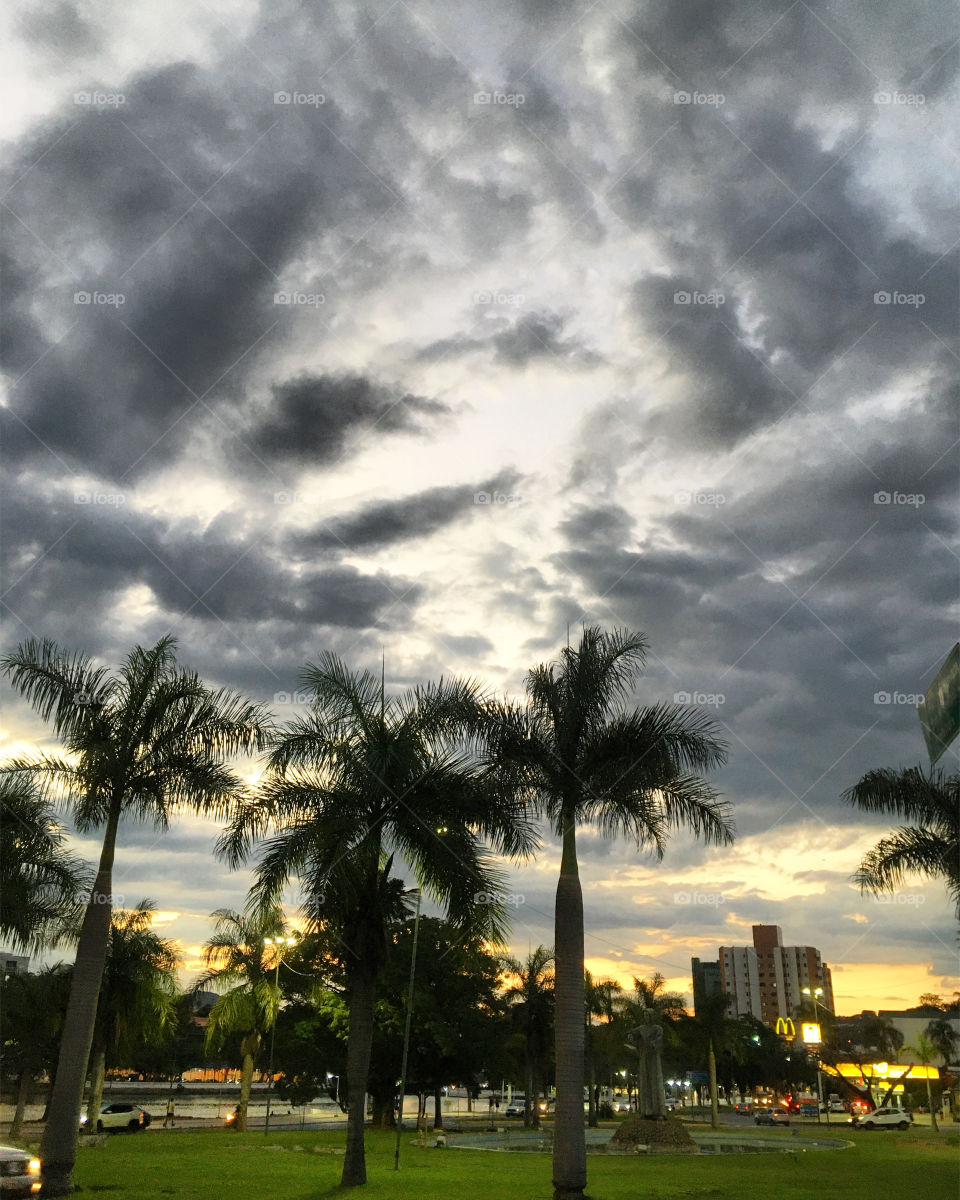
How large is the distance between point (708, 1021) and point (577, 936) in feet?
173

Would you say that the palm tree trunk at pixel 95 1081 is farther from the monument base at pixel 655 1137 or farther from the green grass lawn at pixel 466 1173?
the monument base at pixel 655 1137

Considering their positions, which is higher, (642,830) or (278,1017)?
(642,830)

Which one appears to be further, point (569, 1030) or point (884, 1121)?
point (884, 1121)

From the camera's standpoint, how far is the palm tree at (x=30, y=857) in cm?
2283

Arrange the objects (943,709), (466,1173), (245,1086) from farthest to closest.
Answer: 1. (245,1086)
2. (466,1173)
3. (943,709)

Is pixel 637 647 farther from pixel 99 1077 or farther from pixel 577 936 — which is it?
pixel 99 1077

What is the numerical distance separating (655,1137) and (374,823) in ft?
77.6

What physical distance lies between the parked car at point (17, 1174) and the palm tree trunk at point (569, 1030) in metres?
8.72

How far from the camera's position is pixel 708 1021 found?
6638cm

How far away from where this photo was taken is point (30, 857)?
22844 mm

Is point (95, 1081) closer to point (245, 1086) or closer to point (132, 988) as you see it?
point (132, 988)

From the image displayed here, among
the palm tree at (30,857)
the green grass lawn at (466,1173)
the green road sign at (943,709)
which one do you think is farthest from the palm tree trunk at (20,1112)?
the green road sign at (943,709)

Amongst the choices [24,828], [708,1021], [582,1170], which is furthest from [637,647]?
[708,1021]

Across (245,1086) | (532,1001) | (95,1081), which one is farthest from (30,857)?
(532,1001)
